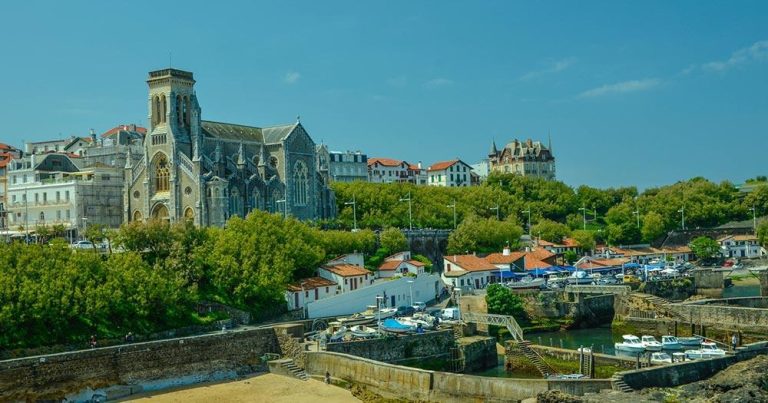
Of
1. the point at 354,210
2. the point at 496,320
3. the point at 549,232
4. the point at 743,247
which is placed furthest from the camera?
the point at 743,247

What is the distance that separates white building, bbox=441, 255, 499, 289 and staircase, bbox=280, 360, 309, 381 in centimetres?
3037

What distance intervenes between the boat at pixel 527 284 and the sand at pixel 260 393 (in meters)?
31.5

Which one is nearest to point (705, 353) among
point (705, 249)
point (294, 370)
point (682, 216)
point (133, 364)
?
point (294, 370)

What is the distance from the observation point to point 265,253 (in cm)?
5981

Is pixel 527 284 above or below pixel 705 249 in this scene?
below

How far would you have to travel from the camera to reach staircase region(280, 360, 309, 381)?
4364cm

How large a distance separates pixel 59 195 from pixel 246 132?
2015 cm

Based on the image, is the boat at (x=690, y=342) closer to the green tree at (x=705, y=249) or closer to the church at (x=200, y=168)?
the church at (x=200, y=168)

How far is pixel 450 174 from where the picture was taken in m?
160

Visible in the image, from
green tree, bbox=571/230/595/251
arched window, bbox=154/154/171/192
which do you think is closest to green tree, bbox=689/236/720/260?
green tree, bbox=571/230/595/251

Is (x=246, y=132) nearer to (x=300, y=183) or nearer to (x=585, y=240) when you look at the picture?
(x=300, y=183)

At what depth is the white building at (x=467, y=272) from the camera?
74.3 meters

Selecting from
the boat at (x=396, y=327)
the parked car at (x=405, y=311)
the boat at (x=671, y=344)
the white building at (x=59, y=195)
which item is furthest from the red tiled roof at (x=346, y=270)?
the white building at (x=59, y=195)

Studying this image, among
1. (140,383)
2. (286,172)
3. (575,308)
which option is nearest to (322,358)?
(140,383)
